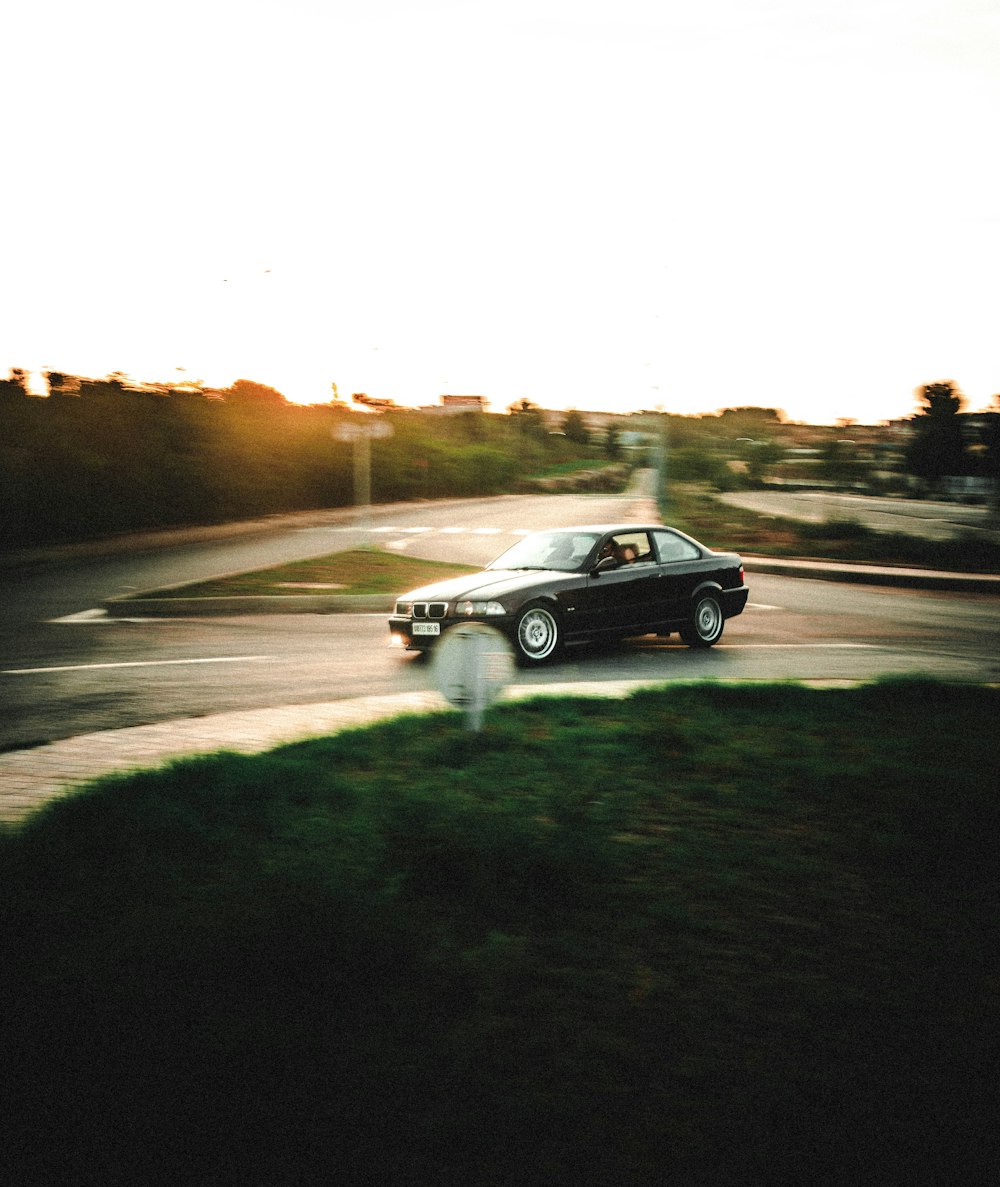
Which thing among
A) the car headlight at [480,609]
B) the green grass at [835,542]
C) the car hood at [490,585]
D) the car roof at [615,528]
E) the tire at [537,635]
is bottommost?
the green grass at [835,542]

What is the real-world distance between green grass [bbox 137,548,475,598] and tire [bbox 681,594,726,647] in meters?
6.37

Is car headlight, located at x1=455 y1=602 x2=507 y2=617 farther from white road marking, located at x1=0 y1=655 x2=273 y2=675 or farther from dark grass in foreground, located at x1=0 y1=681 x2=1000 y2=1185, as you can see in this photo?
dark grass in foreground, located at x1=0 y1=681 x2=1000 y2=1185

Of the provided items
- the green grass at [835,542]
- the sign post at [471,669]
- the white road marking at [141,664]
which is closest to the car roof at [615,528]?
the white road marking at [141,664]

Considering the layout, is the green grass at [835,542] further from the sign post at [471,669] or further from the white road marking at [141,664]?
the sign post at [471,669]

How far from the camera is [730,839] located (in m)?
4.79

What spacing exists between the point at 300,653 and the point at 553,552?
2.85m

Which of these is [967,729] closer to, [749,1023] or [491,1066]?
[749,1023]

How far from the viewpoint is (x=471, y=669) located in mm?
6039

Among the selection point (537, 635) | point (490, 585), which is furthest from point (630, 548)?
point (490, 585)

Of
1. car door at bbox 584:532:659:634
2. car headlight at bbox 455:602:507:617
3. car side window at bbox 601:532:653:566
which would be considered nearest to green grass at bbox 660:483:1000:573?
car side window at bbox 601:532:653:566

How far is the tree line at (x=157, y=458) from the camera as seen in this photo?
1070 inches

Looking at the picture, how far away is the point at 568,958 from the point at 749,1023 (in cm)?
64

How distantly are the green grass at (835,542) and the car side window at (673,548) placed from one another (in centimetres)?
1467

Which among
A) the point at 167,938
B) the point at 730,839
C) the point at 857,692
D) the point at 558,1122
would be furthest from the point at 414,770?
the point at 857,692
